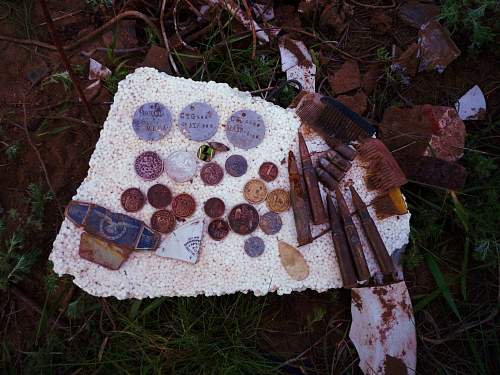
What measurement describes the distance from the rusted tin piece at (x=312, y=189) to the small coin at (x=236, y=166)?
0.35 metres

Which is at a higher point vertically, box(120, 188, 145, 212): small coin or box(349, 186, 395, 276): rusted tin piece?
box(349, 186, 395, 276): rusted tin piece

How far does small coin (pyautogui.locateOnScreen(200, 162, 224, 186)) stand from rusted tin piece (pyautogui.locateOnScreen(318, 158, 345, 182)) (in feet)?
2.02

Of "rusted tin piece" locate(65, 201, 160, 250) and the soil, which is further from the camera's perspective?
the soil

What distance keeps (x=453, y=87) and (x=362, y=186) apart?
1242mm

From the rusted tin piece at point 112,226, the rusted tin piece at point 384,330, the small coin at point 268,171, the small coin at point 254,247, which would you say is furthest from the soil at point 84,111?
the small coin at point 268,171

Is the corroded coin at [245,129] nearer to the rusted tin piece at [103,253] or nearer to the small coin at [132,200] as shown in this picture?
the small coin at [132,200]

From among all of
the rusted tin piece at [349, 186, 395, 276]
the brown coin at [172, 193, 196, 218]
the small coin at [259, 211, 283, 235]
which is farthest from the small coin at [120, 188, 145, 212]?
the rusted tin piece at [349, 186, 395, 276]

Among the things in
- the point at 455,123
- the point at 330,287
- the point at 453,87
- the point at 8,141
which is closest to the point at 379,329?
the point at 330,287

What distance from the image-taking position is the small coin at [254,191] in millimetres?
2779

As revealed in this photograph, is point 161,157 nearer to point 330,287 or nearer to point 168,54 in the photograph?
point 168,54

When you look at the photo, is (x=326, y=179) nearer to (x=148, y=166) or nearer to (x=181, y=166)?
(x=181, y=166)

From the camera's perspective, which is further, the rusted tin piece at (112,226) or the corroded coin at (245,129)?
the corroded coin at (245,129)

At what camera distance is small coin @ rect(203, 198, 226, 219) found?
275cm

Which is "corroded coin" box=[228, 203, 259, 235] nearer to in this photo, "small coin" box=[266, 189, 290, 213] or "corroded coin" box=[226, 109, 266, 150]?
"small coin" box=[266, 189, 290, 213]
